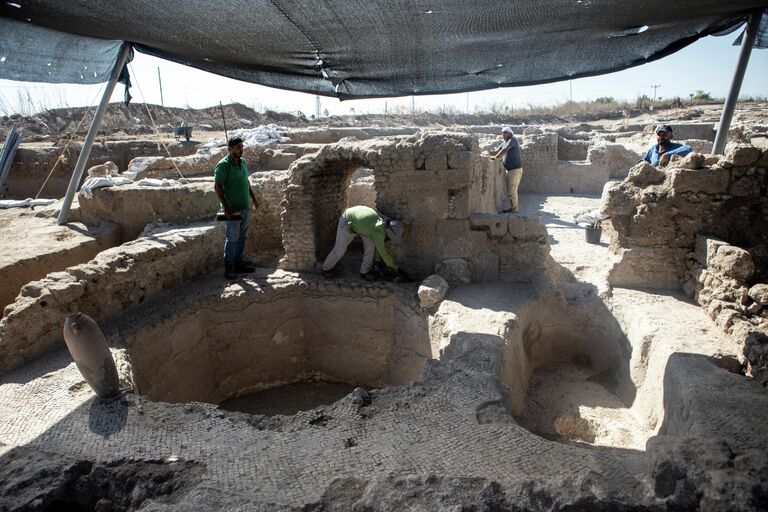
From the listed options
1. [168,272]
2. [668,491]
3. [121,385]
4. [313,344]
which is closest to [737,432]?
[668,491]

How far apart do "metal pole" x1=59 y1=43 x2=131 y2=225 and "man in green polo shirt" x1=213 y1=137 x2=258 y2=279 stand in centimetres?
137

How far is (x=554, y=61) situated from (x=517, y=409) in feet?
11.5

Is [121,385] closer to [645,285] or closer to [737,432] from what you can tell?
[737,432]

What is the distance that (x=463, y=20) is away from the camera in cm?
381

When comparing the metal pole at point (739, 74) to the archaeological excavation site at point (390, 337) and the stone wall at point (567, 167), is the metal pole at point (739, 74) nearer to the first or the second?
the archaeological excavation site at point (390, 337)

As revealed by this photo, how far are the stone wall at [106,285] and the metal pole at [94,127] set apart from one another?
1422 mm

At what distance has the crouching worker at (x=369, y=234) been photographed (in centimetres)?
625

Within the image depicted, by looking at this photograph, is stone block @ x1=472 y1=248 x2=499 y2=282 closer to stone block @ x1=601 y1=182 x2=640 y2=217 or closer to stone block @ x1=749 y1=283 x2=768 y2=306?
stone block @ x1=601 y1=182 x2=640 y2=217

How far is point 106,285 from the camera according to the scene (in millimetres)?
5129

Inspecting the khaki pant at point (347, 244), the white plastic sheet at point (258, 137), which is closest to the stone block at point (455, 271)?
the khaki pant at point (347, 244)

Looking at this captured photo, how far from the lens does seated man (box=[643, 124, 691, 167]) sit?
20.1 feet

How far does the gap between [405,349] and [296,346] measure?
1.58 metres

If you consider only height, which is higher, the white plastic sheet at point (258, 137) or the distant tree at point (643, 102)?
the distant tree at point (643, 102)

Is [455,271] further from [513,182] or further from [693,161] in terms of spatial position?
[513,182]
